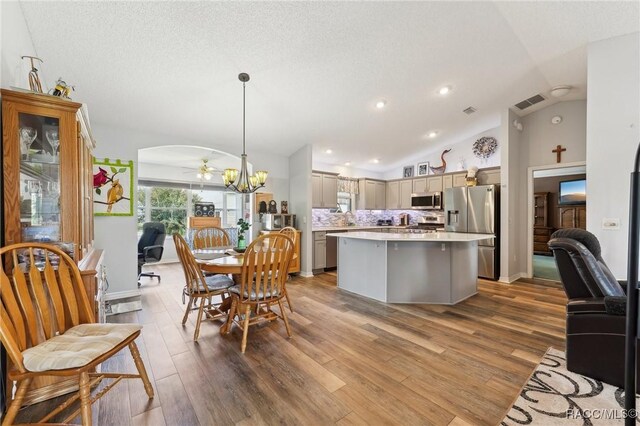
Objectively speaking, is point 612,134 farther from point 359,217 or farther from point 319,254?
point 359,217

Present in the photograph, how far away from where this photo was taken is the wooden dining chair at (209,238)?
3.93 meters

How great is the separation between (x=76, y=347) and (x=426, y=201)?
6.06 meters

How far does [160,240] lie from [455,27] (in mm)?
5326

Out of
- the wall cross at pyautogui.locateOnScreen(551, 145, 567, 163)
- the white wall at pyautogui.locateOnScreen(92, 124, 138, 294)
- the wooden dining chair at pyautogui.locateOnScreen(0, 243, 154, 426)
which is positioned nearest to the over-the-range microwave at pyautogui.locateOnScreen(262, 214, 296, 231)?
the white wall at pyautogui.locateOnScreen(92, 124, 138, 294)

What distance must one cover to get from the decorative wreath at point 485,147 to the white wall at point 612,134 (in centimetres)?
263

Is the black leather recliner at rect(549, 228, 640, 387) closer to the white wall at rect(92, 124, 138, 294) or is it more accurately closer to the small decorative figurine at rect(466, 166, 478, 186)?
the small decorative figurine at rect(466, 166, 478, 186)

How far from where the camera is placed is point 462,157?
6.00m

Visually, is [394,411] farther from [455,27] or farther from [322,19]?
[455,27]

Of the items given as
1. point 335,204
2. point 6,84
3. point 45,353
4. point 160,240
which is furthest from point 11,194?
point 335,204

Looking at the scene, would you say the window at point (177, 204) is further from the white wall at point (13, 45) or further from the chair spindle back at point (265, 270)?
the chair spindle back at point (265, 270)

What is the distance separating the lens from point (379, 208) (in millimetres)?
7035

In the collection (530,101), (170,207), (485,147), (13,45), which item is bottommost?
(170,207)

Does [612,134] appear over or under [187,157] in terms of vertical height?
under

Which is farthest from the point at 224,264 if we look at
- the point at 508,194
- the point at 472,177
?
the point at 472,177
